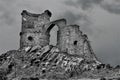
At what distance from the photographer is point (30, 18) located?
45219mm

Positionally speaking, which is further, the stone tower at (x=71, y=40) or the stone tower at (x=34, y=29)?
the stone tower at (x=34, y=29)

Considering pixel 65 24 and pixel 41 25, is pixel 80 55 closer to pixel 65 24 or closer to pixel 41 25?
pixel 65 24

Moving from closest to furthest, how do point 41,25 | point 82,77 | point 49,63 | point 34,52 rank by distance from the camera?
point 82,77
point 49,63
point 34,52
point 41,25

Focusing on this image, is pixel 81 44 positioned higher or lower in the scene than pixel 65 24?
lower

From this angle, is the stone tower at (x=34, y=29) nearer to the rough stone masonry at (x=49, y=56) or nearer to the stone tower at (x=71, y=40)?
the rough stone masonry at (x=49, y=56)

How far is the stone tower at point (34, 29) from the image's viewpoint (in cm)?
4422

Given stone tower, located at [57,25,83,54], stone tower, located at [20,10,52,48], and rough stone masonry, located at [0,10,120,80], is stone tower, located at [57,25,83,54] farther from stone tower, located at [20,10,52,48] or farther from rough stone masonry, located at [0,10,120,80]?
stone tower, located at [20,10,52,48]

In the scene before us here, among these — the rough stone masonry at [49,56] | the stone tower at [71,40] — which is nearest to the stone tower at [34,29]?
the rough stone masonry at [49,56]

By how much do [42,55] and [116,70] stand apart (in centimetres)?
1019

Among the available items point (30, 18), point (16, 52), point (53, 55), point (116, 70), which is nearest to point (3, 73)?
point (16, 52)

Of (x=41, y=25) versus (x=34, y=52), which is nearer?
(x=34, y=52)

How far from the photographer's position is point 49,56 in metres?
40.5

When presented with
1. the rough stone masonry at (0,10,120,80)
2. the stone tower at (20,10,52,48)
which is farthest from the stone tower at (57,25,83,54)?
the stone tower at (20,10,52,48)

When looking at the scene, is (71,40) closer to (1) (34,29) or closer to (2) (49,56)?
(2) (49,56)
